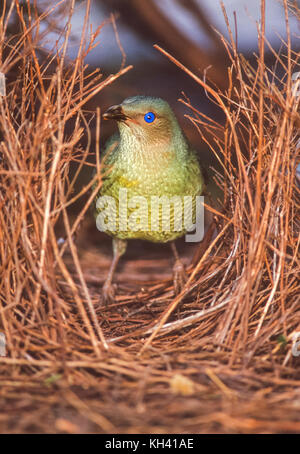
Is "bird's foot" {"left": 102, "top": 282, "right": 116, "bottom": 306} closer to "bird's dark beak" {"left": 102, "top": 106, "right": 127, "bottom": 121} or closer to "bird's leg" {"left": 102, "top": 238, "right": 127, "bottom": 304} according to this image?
"bird's leg" {"left": 102, "top": 238, "right": 127, "bottom": 304}

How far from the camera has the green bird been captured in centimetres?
283

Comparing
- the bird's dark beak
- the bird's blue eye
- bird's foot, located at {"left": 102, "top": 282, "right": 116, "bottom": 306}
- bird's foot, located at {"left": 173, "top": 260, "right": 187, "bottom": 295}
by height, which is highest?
the bird's blue eye

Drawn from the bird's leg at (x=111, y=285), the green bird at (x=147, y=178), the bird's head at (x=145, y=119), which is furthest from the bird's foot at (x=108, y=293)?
the bird's head at (x=145, y=119)

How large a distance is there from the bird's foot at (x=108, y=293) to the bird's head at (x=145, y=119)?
97 centimetres

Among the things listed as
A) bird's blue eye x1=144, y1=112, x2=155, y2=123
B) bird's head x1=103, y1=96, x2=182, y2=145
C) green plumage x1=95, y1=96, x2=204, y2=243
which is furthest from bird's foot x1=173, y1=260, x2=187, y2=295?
bird's blue eye x1=144, y1=112, x2=155, y2=123

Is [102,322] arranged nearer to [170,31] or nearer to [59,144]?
[59,144]

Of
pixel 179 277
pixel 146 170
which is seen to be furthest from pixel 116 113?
pixel 179 277

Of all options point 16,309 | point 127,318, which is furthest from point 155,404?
point 127,318

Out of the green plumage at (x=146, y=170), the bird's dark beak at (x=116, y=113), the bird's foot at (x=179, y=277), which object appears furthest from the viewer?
the bird's foot at (x=179, y=277)

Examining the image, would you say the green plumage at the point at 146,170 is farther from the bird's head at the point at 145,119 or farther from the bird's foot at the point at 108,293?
the bird's foot at the point at 108,293

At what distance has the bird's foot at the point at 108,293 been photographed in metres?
3.05

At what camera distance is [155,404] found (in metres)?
1.54

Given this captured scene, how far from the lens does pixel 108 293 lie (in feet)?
10.2

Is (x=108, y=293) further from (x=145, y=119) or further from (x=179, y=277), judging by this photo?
(x=145, y=119)
